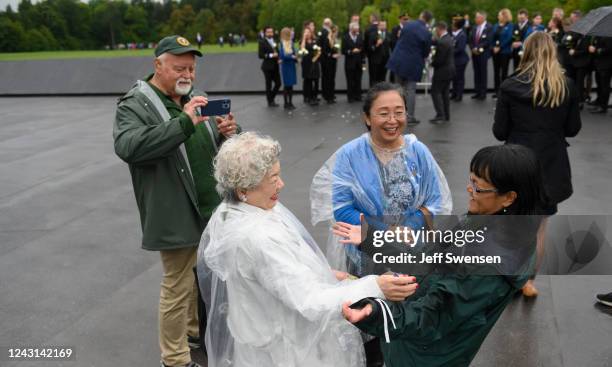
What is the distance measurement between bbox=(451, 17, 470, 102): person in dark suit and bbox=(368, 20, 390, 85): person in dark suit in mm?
1725

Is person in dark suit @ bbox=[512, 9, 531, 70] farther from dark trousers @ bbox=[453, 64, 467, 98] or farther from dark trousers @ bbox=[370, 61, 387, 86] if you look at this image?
dark trousers @ bbox=[370, 61, 387, 86]

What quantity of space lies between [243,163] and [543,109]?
263 cm

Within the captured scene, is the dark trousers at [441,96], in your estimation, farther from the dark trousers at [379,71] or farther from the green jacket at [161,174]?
the green jacket at [161,174]

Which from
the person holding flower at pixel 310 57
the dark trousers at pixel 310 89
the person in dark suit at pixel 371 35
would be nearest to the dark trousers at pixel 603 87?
the person in dark suit at pixel 371 35

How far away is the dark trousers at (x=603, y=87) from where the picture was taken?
11039 millimetres

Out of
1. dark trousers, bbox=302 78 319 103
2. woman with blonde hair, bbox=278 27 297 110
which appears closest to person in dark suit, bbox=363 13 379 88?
dark trousers, bbox=302 78 319 103

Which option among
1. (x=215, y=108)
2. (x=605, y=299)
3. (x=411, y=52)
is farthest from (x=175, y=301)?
(x=411, y=52)

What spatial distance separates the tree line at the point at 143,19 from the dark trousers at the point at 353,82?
119ft

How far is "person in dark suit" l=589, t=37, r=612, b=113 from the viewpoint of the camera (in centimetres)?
1090

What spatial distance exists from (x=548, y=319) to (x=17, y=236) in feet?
16.5

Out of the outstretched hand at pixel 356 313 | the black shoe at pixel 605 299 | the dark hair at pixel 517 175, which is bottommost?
the black shoe at pixel 605 299

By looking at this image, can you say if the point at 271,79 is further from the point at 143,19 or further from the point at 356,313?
the point at 143,19

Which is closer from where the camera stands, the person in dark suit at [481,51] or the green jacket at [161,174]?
the green jacket at [161,174]

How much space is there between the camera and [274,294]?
2.12m
